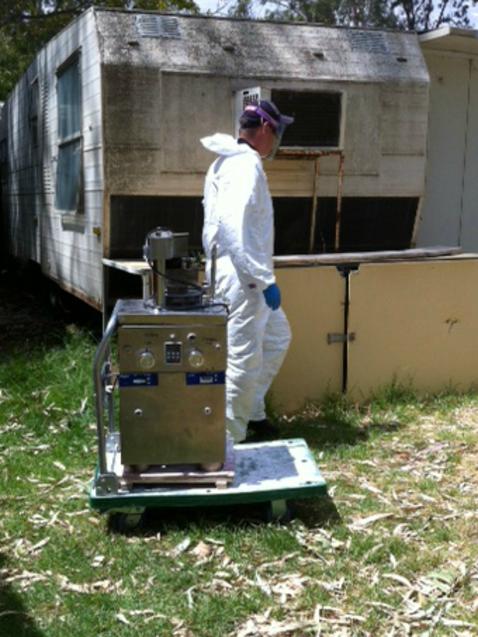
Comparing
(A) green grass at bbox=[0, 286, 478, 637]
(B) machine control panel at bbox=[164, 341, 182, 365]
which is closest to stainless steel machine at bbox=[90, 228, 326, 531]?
(B) machine control panel at bbox=[164, 341, 182, 365]

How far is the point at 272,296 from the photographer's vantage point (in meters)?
4.46

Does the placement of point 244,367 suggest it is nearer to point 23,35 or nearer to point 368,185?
point 368,185

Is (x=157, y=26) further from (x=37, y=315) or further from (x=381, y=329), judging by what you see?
(x=37, y=315)

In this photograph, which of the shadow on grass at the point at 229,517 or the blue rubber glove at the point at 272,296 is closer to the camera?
the shadow on grass at the point at 229,517

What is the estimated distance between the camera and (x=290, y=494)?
3.82 meters

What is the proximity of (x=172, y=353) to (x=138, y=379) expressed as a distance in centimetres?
21

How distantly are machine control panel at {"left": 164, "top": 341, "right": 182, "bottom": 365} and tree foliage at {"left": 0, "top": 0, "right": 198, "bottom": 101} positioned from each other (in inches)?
378

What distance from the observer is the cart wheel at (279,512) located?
3.87 m

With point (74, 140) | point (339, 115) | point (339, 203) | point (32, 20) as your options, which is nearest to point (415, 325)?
point (339, 203)

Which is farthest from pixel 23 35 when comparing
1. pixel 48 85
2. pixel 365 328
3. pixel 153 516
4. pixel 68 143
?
pixel 153 516

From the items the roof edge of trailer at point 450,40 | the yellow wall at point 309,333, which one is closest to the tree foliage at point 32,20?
the roof edge of trailer at point 450,40

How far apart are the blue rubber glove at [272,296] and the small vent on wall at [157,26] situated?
2640 millimetres

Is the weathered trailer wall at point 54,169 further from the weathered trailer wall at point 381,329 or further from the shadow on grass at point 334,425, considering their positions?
the shadow on grass at point 334,425

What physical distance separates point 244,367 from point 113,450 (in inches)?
34.8
